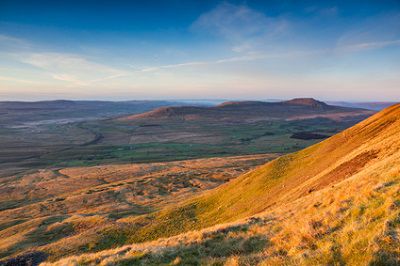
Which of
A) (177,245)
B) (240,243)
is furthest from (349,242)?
(177,245)

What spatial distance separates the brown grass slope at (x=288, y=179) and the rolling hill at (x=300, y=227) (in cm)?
19

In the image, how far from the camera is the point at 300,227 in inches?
595

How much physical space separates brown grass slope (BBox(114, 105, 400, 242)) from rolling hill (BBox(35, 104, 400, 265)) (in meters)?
0.19

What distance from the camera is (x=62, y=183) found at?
91.8 metres

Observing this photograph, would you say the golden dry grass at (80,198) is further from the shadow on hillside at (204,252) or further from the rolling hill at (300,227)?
the shadow on hillside at (204,252)

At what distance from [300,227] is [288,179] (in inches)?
933

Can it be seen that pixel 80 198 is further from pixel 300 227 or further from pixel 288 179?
pixel 300 227

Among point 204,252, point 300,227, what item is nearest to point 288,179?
point 300,227

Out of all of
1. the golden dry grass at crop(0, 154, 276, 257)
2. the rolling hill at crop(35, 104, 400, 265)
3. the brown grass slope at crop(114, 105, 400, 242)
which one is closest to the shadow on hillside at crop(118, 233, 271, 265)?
the rolling hill at crop(35, 104, 400, 265)

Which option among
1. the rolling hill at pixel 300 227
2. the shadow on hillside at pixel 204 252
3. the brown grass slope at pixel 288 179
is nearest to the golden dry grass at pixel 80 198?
the rolling hill at pixel 300 227

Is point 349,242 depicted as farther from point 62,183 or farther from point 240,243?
point 62,183

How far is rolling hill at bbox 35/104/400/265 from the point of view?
443 inches

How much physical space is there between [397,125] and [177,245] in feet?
108

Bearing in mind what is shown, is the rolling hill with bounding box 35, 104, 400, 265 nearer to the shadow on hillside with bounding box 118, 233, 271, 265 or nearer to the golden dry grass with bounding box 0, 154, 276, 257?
the shadow on hillside with bounding box 118, 233, 271, 265
